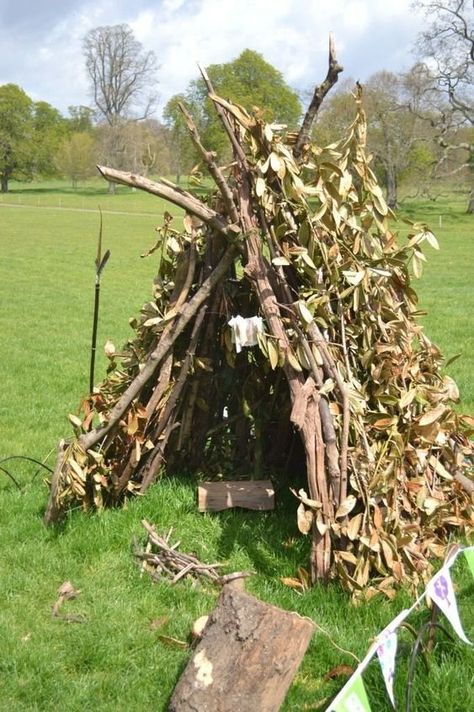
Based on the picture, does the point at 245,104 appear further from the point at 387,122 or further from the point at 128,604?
the point at 128,604

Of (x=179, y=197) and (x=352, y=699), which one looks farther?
(x=179, y=197)

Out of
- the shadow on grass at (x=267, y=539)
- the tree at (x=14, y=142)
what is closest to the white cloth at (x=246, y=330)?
the shadow on grass at (x=267, y=539)

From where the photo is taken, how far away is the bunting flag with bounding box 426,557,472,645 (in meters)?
2.88

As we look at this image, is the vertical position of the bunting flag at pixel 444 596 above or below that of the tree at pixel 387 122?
below

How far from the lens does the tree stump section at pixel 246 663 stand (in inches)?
114

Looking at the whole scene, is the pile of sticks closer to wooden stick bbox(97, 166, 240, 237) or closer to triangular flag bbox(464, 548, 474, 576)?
triangular flag bbox(464, 548, 474, 576)

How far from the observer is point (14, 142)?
74.2 metres

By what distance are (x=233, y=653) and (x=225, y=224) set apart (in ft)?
7.64

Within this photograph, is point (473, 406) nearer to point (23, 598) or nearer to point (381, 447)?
point (381, 447)

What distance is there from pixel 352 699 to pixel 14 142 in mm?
78105

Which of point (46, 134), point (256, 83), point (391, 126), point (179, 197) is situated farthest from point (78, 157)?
point (179, 197)

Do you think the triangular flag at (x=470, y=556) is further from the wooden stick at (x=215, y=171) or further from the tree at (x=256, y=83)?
the tree at (x=256, y=83)

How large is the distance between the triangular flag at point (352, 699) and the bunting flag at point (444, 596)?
52 centimetres

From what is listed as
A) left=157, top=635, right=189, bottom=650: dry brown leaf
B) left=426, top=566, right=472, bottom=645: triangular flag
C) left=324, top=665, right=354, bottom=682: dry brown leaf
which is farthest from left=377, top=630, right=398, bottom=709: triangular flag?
left=157, top=635, right=189, bottom=650: dry brown leaf
